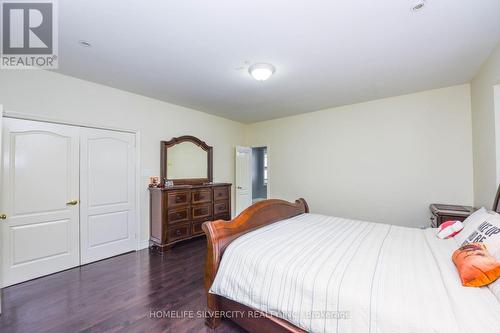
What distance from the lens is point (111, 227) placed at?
3.28 meters

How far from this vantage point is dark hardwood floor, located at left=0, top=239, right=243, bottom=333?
1.82 m

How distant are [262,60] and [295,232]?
194 cm

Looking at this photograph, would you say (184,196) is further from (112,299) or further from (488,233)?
(488,233)

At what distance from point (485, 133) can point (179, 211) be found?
14.5 ft

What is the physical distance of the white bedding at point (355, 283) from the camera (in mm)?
1021

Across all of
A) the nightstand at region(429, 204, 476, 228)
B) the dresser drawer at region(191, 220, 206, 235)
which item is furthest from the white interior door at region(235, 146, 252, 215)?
the nightstand at region(429, 204, 476, 228)

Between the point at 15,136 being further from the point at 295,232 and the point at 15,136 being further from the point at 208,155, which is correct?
the point at 295,232

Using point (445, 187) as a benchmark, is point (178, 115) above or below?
above

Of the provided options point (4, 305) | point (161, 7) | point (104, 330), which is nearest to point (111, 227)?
point (4, 305)

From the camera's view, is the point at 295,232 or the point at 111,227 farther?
the point at 111,227

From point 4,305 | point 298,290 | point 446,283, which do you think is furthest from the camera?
point 4,305

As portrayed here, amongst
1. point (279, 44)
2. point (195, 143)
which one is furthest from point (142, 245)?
point (279, 44)

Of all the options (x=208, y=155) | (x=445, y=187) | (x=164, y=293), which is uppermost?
(x=208, y=155)

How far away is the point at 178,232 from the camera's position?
366cm
